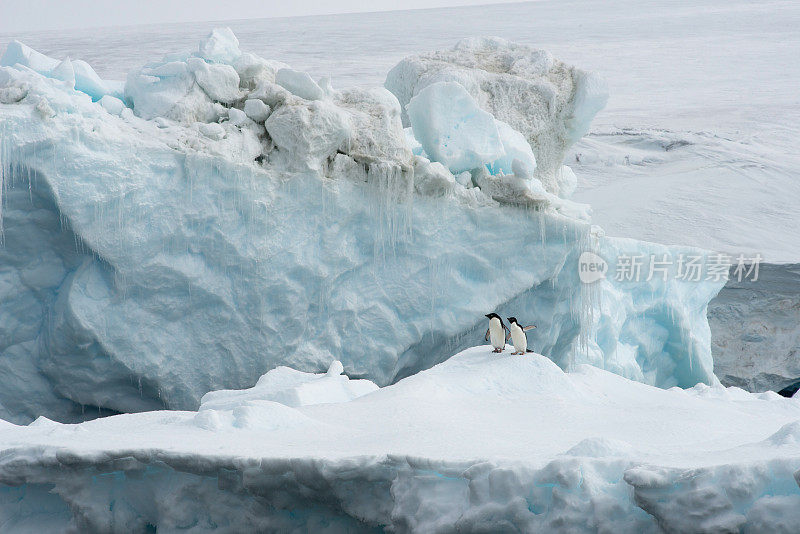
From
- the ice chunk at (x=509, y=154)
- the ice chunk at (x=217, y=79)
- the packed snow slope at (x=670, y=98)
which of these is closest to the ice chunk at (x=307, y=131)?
the ice chunk at (x=217, y=79)

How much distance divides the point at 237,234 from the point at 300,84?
62.0 inches

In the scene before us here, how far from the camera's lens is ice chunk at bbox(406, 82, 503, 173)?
737 centimetres

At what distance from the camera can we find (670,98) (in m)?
20.7

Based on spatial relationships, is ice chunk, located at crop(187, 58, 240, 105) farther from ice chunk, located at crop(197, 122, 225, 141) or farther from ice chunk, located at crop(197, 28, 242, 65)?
ice chunk, located at crop(197, 122, 225, 141)

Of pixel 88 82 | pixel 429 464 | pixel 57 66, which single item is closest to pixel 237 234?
pixel 88 82

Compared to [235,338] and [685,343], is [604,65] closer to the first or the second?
[685,343]

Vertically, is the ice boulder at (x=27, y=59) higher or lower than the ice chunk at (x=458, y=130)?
higher

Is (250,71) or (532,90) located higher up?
(250,71)

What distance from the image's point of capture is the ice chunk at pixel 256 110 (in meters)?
6.93

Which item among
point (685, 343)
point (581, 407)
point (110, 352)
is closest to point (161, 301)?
point (110, 352)

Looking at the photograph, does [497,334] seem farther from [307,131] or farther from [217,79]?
[217,79]

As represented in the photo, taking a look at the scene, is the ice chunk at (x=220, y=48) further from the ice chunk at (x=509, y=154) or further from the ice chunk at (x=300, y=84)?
the ice chunk at (x=509, y=154)

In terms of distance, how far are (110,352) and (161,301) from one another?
0.58 metres

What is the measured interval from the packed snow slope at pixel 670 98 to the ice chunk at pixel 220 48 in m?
5.01
